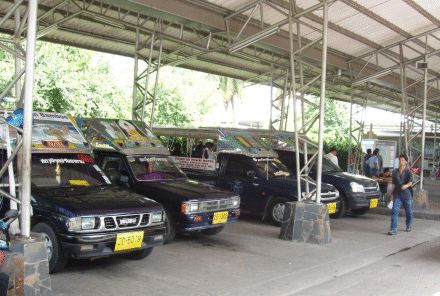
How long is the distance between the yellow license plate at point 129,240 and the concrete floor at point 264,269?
0.44 meters

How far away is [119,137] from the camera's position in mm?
9508

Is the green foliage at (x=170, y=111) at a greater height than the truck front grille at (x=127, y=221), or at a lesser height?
greater

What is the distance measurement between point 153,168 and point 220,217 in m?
1.60

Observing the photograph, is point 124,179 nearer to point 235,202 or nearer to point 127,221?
point 235,202

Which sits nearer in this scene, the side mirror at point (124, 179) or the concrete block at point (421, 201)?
the side mirror at point (124, 179)

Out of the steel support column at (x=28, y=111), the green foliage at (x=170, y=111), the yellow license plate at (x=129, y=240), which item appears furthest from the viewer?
the green foliage at (x=170, y=111)

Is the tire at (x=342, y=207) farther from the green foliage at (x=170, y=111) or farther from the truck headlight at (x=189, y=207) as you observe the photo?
the green foliage at (x=170, y=111)

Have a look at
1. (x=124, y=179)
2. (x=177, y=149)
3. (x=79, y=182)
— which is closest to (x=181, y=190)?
(x=124, y=179)

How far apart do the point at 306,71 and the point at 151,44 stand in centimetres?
840

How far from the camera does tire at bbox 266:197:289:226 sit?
11.4 m

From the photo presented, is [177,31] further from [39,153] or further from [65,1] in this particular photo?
[39,153]

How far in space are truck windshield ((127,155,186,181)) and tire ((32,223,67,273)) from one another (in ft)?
8.75

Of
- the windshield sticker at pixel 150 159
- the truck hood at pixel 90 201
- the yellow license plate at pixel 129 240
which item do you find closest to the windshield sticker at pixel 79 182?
the truck hood at pixel 90 201

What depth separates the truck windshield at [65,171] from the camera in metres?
7.27
